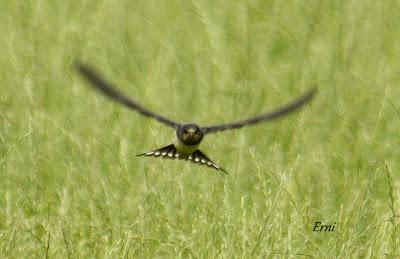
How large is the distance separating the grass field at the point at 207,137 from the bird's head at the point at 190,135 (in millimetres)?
470

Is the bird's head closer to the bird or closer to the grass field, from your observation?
the bird

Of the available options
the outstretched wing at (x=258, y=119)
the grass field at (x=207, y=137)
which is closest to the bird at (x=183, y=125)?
the outstretched wing at (x=258, y=119)

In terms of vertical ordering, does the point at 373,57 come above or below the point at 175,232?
above

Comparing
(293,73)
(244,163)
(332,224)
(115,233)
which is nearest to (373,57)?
(293,73)

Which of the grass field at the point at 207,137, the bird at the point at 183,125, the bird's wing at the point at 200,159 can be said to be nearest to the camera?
the bird at the point at 183,125

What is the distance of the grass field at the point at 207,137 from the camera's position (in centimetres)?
407

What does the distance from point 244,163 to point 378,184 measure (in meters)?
0.45

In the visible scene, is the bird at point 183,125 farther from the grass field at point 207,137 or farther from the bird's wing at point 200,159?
the grass field at point 207,137

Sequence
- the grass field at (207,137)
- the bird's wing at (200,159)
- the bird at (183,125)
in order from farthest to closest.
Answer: the grass field at (207,137)
the bird's wing at (200,159)
the bird at (183,125)

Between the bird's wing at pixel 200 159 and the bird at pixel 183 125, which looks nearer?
the bird at pixel 183 125

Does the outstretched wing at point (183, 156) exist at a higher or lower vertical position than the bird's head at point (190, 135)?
lower

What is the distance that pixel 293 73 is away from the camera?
5902 mm

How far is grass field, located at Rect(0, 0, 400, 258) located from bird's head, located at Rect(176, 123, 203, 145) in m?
0.47

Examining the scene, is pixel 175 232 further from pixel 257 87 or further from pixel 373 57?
pixel 373 57
